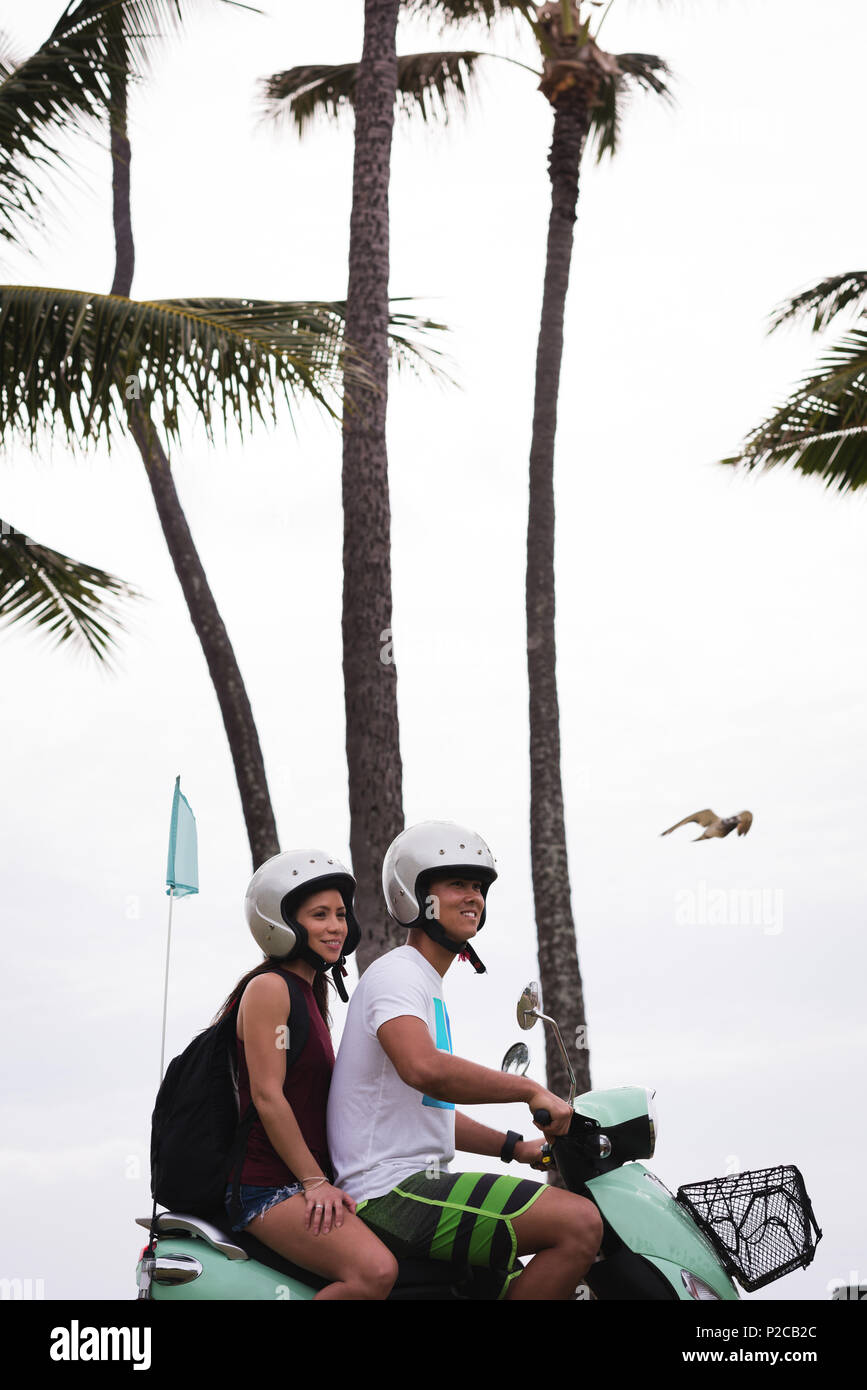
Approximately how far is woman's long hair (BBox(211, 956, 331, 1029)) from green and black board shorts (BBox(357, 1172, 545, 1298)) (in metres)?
0.63

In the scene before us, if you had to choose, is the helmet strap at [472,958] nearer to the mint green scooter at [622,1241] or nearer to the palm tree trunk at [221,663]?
the mint green scooter at [622,1241]

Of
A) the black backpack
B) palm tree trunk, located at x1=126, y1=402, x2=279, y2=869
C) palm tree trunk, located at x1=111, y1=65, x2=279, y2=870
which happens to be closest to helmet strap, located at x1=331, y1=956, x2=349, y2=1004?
the black backpack

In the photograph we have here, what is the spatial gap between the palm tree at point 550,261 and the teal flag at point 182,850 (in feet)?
18.7

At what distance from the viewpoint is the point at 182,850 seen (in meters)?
5.72

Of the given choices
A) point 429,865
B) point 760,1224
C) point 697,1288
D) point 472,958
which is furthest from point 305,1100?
point 760,1224

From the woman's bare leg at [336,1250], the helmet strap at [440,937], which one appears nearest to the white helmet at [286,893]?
the helmet strap at [440,937]

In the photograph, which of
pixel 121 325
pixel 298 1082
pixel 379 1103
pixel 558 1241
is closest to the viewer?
pixel 558 1241

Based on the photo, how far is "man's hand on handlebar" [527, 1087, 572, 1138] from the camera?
12.9 ft

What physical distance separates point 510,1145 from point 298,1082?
705 millimetres

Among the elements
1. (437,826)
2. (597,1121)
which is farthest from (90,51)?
(597,1121)

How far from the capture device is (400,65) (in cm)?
1739

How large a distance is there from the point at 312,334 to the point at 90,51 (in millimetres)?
4062

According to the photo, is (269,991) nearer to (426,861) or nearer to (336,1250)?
(426,861)

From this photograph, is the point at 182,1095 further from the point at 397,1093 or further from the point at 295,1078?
the point at 397,1093
